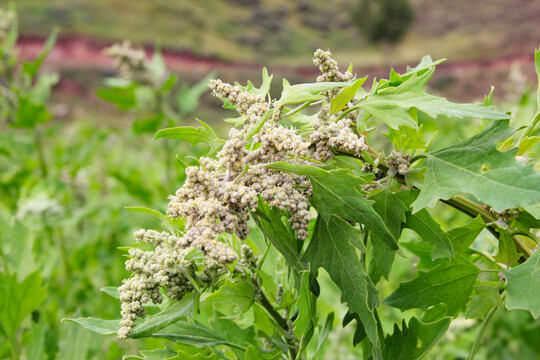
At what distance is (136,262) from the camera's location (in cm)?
88

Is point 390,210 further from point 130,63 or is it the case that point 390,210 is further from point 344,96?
point 130,63

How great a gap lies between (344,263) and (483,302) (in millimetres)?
439

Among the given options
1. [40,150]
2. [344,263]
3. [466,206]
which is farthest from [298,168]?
[40,150]

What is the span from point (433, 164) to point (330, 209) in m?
0.22

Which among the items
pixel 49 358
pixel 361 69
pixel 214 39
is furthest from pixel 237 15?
pixel 49 358

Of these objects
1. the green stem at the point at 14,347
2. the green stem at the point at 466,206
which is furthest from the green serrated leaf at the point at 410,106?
the green stem at the point at 14,347

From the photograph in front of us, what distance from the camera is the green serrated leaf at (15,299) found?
1715 millimetres

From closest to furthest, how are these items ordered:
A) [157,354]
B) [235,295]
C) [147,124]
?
[235,295]
[157,354]
[147,124]

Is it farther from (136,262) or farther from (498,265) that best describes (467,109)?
(136,262)

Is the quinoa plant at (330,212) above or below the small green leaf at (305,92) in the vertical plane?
below

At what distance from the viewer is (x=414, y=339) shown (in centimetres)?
109

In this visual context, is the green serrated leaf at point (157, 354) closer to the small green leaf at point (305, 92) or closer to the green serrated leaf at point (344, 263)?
the green serrated leaf at point (344, 263)

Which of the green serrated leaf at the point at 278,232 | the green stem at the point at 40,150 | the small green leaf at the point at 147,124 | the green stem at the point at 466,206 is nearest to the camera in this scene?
the green serrated leaf at the point at 278,232

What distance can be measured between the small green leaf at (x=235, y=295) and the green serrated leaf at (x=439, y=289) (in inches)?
13.9
